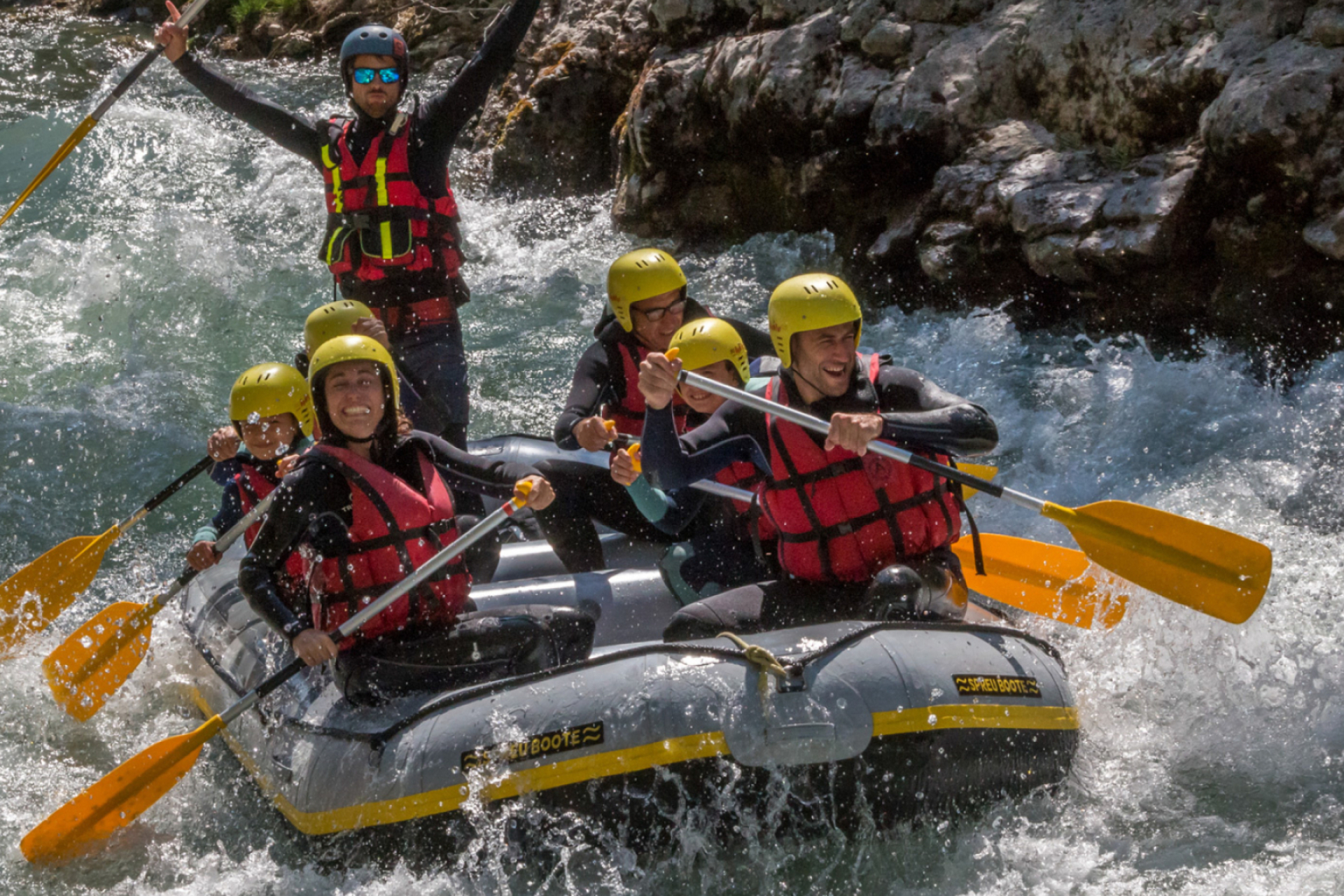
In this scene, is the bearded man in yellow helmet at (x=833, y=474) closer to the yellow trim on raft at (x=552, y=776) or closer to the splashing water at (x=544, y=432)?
the yellow trim on raft at (x=552, y=776)

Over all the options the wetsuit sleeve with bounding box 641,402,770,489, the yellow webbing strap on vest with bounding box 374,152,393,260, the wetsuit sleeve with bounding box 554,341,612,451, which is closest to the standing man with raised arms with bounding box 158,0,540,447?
the yellow webbing strap on vest with bounding box 374,152,393,260

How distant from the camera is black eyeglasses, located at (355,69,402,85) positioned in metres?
5.37

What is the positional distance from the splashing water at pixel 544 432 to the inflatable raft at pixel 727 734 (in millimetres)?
90

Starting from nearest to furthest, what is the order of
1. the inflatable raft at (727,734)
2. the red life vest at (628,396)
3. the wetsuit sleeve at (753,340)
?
the inflatable raft at (727,734)
the red life vest at (628,396)
the wetsuit sleeve at (753,340)

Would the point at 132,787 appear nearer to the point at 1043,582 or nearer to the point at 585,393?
the point at 585,393

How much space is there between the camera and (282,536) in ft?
12.3

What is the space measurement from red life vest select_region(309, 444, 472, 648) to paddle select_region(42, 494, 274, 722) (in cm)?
86

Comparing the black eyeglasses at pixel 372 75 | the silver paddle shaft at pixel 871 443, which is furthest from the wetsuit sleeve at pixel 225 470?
the silver paddle shaft at pixel 871 443

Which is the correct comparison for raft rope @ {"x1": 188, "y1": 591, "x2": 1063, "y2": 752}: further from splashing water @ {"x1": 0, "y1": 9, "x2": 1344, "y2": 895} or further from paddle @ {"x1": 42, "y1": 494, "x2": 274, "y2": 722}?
paddle @ {"x1": 42, "y1": 494, "x2": 274, "y2": 722}

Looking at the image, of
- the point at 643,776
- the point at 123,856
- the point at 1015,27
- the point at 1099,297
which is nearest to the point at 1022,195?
the point at 1099,297

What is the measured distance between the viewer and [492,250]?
9.77 m

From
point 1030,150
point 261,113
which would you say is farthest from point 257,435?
point 1030,150

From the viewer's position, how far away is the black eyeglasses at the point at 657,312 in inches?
197

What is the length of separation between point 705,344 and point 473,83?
1.71 metres
